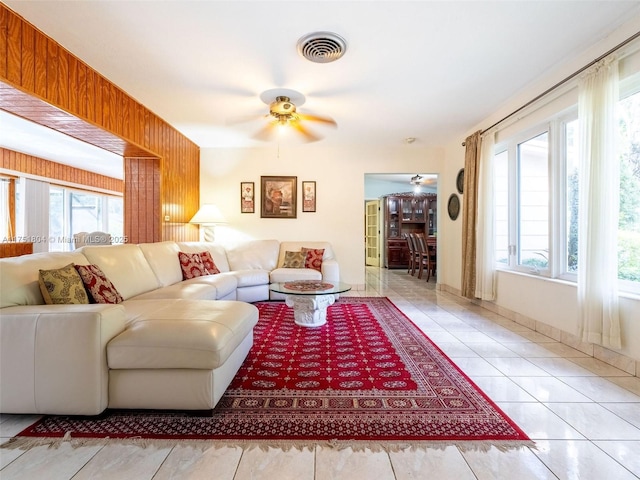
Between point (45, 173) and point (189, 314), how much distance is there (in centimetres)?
649

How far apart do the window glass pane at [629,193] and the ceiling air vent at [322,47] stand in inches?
86.8

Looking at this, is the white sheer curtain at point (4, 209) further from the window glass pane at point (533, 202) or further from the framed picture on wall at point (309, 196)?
the window glass pane at point (533, 202)

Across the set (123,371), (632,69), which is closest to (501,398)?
(123,371)

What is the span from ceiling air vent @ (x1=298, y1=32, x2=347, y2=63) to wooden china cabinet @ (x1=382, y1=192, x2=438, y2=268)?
6242mm

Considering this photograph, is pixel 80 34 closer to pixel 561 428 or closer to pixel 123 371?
pixel 123 371

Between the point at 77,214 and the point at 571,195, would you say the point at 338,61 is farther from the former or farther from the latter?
the point at 77,214

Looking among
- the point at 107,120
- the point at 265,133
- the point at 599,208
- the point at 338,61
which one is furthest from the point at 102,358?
the point at 265,133

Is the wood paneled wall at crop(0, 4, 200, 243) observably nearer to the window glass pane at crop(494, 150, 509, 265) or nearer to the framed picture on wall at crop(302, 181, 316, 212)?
the framed picture on wall at crop(302, 181, 316, 212)

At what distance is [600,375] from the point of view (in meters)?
2.11

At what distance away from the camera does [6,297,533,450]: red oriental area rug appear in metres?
1.44

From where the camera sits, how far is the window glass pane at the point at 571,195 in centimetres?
276

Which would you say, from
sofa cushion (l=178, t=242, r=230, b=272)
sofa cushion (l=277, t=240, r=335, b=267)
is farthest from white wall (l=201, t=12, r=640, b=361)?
sofa cushion (l=178, t=242, r=230, b=272)

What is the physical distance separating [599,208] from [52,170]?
8.55 m

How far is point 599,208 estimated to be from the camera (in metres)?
2.23
